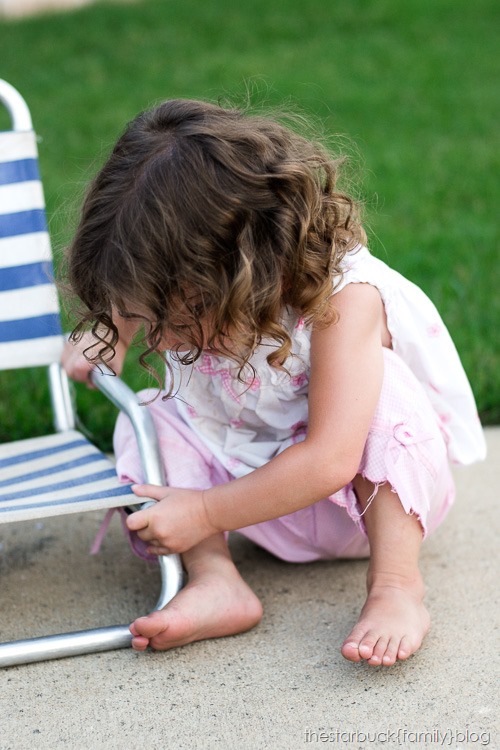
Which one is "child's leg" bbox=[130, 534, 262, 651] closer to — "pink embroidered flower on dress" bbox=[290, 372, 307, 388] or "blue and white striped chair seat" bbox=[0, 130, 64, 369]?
"pink embroidered flower on dress" bbox=[290, 372, 307, 388]

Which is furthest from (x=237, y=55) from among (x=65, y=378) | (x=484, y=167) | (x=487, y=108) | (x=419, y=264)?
(x=65, y=378)

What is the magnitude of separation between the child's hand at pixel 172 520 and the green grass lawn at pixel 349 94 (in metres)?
0.47

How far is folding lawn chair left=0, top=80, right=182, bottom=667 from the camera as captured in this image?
157cm

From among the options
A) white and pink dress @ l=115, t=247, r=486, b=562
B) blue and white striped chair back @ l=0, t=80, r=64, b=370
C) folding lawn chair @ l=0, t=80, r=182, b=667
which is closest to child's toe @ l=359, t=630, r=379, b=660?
white and pink dress @ l=115, t=247, r=486, b=562

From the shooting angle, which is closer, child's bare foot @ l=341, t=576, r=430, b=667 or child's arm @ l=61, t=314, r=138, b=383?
child's bare foot @ l=341, t=576, r=430, b=667

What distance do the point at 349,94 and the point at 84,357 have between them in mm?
3894

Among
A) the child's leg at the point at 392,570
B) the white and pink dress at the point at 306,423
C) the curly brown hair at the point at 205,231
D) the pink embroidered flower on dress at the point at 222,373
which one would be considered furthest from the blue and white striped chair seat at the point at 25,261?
the child's leg at the point at 392,570

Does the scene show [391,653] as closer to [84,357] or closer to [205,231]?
[205,231]

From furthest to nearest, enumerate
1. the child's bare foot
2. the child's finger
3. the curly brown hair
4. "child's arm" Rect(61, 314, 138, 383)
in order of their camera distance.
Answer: "child's arm" Rect(61, 314, 138, 383), the child's finger, the child's bare foot, the curly brown hair

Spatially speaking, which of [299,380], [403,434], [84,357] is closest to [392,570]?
[403,434]

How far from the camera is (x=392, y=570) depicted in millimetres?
1599

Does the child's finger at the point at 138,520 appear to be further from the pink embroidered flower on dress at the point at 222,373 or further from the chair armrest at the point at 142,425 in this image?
the pink embroidered flower on dress at the point at 222,373

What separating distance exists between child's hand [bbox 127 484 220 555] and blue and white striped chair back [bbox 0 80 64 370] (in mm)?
588

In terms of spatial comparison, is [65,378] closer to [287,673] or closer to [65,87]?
[287,673]
